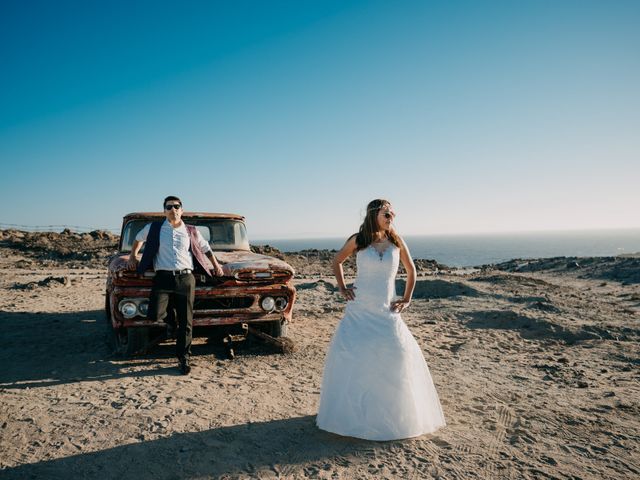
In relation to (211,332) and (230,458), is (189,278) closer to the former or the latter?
(211,332)

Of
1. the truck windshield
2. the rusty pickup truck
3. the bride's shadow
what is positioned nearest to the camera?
the bride's shadow

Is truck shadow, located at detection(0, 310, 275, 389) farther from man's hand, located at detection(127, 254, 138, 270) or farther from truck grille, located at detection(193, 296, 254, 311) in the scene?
man's hand, located at detection(127, 254, 138, 270)

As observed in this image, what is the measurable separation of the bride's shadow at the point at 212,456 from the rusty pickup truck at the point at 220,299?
1926 millimetres

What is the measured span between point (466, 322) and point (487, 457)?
5.94 m

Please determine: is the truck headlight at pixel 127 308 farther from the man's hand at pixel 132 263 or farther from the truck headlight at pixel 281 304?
the truck headlight at pixel 281 304

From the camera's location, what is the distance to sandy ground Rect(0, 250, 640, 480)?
3.05 meters

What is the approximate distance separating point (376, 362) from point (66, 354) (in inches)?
188

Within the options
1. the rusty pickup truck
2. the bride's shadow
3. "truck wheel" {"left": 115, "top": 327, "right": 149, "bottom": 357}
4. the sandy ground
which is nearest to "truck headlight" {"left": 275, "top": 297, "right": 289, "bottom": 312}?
the rusty pickup truck

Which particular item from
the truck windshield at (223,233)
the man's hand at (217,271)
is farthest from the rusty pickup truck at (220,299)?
the truck windshield at (223,233)

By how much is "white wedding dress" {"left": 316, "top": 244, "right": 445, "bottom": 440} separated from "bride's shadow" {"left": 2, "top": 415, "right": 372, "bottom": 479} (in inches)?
8.9

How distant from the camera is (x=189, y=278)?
16.0ft

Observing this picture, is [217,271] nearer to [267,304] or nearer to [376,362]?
[267,304]

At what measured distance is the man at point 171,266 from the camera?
479 centimetres

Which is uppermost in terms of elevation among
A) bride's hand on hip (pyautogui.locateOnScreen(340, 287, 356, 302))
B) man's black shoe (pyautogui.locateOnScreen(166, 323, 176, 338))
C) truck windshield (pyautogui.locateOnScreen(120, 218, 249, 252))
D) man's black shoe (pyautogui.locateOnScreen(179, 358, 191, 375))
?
truck windshield (pyautogui.locateOnScreen(120, 218, 249, 252))
